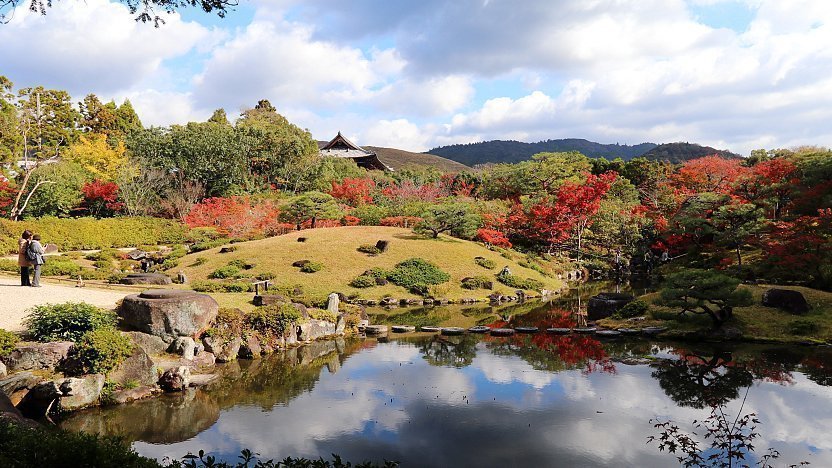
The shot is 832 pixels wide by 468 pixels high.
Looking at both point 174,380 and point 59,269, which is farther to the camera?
point 59,269

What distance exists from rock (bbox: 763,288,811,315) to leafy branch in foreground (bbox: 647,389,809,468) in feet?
30.9

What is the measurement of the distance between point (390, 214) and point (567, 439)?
28.9 meters

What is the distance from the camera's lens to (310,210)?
34.5 m

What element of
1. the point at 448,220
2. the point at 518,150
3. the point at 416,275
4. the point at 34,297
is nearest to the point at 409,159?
the point at 518,150

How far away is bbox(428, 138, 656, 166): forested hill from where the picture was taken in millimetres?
162500

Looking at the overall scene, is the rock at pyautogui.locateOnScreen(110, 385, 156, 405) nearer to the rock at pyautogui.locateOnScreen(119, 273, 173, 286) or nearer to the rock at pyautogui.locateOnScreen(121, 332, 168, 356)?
the rock at pyautogui.locateOnScreen(121, 332, 168, 356)

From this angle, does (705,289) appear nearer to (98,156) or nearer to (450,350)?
(450,350)

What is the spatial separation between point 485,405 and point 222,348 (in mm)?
7878

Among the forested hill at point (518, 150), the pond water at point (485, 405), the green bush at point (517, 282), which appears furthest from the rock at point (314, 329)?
the forested hill at point (518, 150)

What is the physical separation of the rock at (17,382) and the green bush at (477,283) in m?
19.0

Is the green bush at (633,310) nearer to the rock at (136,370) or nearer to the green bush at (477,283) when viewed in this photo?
the green bush at (477,283)

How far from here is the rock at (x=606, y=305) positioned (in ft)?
63.7

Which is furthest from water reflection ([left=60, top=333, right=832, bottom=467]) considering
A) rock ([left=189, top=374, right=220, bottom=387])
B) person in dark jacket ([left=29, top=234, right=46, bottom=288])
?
person in dark jacket ([left=29, top=234, right=46, bottom=288])

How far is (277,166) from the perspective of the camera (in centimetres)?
4938
